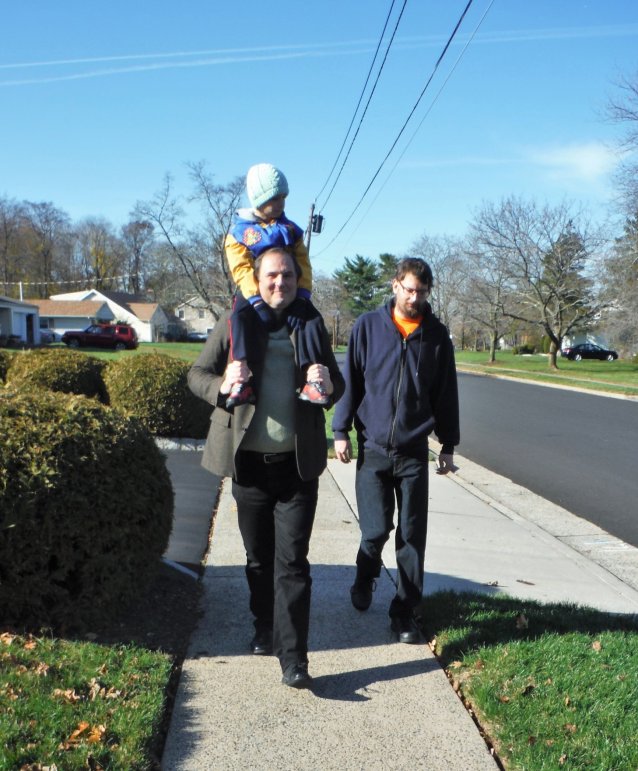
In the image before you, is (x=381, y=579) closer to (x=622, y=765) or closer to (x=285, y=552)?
(x=285, y=552)

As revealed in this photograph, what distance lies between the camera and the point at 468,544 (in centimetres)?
630

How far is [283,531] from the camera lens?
11.6 feet

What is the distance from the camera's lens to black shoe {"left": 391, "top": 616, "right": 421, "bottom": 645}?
13.2 ft

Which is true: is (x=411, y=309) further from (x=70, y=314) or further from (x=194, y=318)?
(x=194, y=318)

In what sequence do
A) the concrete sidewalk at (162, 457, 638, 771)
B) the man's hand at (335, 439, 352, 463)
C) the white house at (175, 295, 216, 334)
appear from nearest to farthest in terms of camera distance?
the concrete sidewalk at (162, 457, 638, 771)
the man's hand at (335, 439, 352, 463)
the white house at (175, 295, 216, 334)

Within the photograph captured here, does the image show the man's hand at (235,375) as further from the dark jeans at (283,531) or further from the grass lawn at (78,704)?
the grass lawn at (78,704)

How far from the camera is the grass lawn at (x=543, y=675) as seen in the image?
9.73ft

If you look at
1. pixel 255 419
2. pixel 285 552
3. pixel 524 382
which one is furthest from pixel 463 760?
pixel 524 382

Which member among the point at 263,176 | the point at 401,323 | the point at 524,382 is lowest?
the point at 524,382

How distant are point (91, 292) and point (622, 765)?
84877 mm

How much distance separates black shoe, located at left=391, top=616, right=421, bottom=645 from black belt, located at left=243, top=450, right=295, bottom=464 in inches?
48.7

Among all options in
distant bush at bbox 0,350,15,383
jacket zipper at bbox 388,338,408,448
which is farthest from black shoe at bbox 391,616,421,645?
distant bush at bbox 0,350,15,383

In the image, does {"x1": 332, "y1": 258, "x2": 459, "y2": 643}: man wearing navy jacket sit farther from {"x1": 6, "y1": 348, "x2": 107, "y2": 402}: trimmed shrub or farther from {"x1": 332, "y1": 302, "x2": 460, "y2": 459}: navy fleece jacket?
{"x1": 6, "y1": 348, "x2": 107, "y2": 402}: trimmed shrub

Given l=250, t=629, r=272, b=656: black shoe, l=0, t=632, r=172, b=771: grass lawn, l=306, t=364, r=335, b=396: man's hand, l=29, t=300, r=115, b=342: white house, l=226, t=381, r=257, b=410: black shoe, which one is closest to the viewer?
l=0, t=632, r=172, b=771: grass lawn
